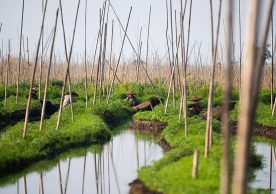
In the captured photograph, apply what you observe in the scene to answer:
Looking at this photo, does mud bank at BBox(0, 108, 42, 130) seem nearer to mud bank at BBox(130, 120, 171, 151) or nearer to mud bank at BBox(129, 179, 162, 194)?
mud bank at BBox(130, 120, 171, 151)

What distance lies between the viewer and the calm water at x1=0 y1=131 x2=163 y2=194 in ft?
40.4

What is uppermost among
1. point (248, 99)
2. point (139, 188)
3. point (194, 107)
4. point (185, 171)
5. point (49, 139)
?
point (248, 99)

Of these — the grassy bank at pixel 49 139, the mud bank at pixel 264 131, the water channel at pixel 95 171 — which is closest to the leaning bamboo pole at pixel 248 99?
the water channel at pixel 95 171

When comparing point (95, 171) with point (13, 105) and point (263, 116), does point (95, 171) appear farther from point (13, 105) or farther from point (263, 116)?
point (13, 105)

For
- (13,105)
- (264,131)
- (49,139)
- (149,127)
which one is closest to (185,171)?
(49,139)

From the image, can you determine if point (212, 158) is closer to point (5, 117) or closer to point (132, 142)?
point (132, 142)

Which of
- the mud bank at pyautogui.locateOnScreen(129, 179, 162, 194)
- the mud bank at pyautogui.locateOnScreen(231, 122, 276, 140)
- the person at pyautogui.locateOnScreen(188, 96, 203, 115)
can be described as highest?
the person at pyautogui.locateOnScreen(188, 96, 203, 115)

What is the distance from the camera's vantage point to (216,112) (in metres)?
24.0

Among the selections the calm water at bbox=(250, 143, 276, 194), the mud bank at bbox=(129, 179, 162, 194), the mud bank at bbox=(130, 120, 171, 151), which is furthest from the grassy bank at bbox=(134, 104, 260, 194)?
the mud bank at bbox=(130, 120, 171, 151)

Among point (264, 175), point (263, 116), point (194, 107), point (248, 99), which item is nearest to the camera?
point (248, 99)

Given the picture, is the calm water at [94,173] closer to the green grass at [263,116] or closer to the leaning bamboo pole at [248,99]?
the green grass at [263,116]

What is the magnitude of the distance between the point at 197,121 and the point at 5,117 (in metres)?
11.0

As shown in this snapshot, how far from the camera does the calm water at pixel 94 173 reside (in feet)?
40.4

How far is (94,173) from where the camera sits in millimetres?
14508
